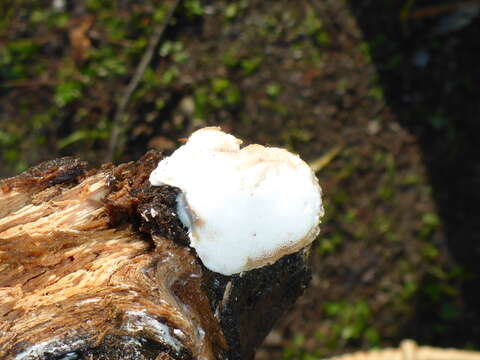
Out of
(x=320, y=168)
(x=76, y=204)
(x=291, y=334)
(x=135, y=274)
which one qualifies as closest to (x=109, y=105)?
(x=320, y=168)

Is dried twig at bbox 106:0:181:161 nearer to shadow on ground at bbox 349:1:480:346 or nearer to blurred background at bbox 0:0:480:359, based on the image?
blurred background at bbox 0:0:480:359

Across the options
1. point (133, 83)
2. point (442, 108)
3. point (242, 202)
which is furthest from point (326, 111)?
point (242, 202)

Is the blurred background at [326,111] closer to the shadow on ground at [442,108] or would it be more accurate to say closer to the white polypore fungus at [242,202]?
the shadow on ground at [442,108]

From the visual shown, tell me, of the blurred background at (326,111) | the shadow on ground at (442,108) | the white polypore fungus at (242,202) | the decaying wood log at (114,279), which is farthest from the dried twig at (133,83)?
the white polypore fungus at (242,202)

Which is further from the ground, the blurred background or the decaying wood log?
the decaying wood log

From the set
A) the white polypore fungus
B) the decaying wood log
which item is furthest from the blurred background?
the white polypore fungus

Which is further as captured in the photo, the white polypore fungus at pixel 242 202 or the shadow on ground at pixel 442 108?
the shadow on ground at pixel 442 108
